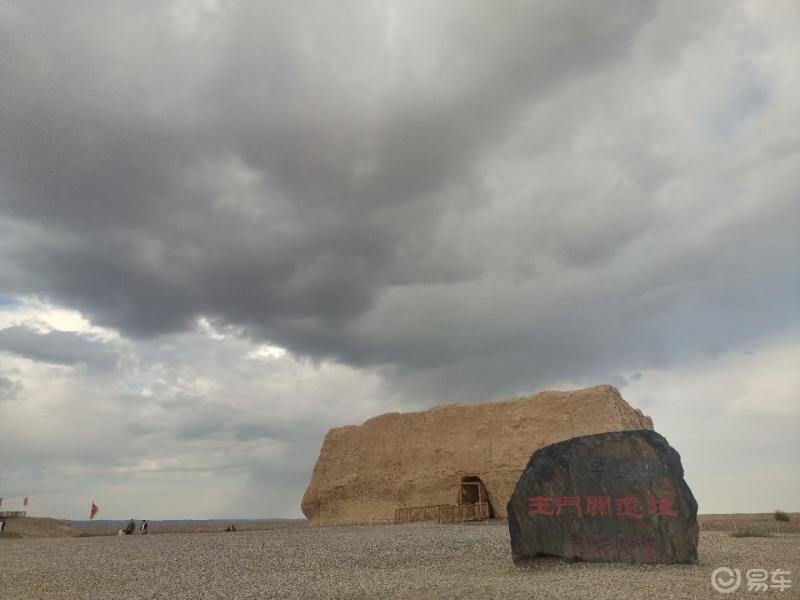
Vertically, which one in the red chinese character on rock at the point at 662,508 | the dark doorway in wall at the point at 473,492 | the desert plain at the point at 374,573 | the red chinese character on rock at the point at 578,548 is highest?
the dark doorway in wall at the point at 473,492

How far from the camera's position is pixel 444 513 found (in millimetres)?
30297

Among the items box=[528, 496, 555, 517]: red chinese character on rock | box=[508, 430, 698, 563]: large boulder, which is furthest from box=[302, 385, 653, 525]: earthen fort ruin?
box=[528, 496, 555, 517]: red chinese character on rock

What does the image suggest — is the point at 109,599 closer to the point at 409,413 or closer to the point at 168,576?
the point at 168,576

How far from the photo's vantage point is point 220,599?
866cm

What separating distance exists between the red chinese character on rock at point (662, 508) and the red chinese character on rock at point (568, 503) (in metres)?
1.25

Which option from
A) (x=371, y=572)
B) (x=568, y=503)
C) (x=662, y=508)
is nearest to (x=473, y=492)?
(x=371, y=572)

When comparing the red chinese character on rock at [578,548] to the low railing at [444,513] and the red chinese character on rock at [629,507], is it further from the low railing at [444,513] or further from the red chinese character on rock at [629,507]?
the low railing at [444,513]

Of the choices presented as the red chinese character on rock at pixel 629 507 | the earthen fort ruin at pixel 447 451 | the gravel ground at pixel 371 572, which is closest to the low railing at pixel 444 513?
the earthen fort ruin at pixel 447 451

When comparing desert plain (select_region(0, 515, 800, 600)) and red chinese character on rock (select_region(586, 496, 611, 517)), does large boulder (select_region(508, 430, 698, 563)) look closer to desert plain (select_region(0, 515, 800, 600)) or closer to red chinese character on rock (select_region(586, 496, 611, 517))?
red chinese character on rock (select_region(586, 496, 611, 517))

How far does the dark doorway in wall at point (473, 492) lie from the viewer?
31094mm

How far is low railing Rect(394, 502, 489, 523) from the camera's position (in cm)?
2906

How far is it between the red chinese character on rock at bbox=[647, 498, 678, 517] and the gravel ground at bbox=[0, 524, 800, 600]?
908mm

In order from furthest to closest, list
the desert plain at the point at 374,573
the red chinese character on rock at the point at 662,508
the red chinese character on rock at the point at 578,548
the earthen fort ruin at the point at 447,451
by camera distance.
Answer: the earthen fort ruin at the point at 447,451 → the red chinese character on rock at the point at 578,548 → the red chinese character on rock at the point at 662,508 → the desert plain at the point at 374,573

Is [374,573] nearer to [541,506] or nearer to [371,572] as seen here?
[371,572]
